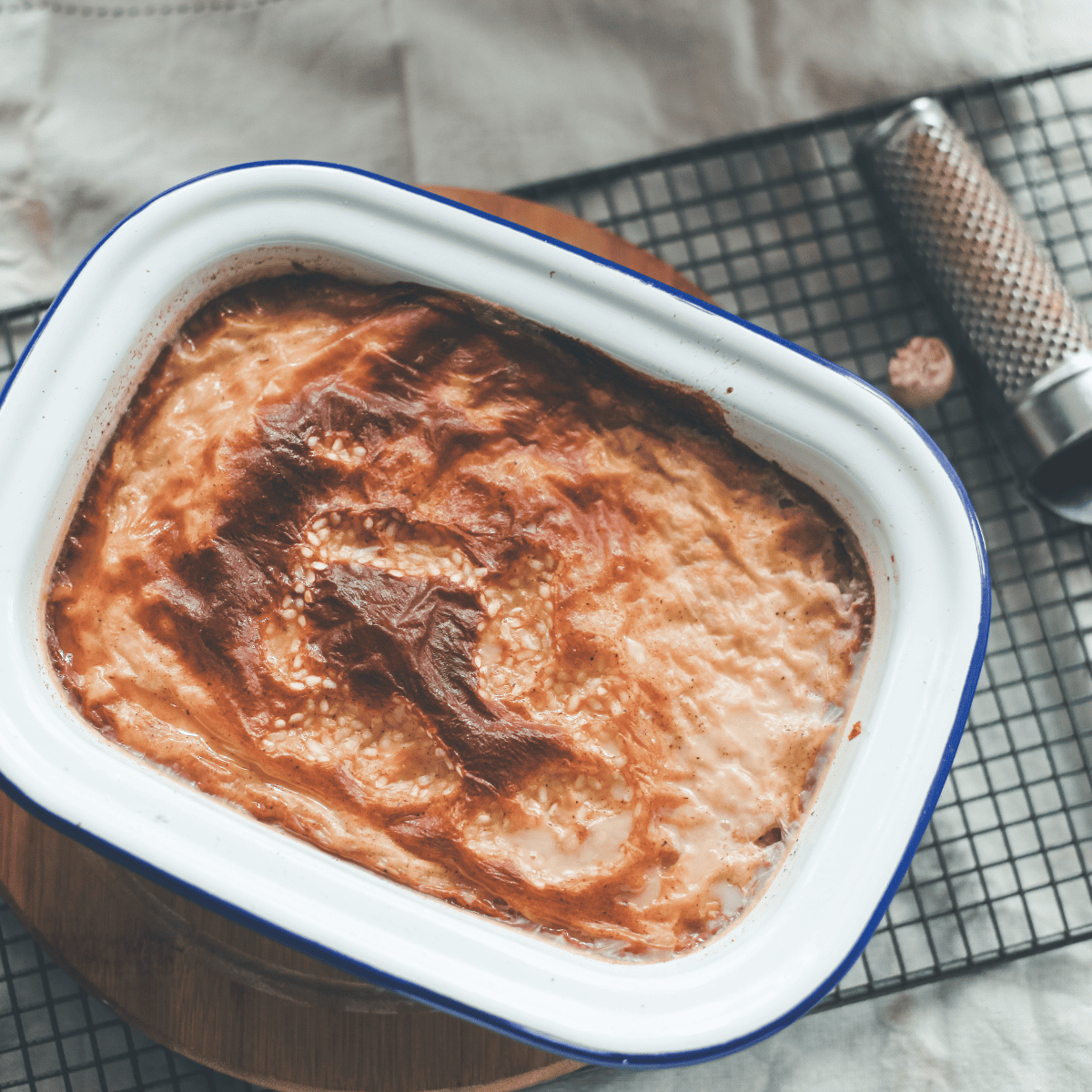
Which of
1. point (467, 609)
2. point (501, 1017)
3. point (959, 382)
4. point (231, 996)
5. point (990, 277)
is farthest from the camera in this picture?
point (959, 382)

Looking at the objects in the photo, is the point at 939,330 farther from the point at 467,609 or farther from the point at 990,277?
the point at 467,609

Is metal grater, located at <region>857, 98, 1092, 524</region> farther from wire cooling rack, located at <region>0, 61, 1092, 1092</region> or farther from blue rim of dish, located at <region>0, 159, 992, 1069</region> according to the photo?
blue rim of dish, located at <region>0, 159, 992, 1069</region>

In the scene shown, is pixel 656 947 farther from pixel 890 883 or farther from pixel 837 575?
pixel 837 575

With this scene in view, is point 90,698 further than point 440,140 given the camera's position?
No

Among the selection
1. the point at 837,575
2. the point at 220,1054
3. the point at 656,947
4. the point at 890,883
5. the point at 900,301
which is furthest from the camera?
the point at 900,301

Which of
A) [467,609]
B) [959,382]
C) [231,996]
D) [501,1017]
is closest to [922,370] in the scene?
[959,382]

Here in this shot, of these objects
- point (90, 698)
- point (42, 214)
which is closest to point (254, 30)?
point (42, 214)
